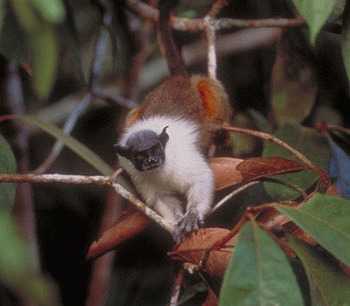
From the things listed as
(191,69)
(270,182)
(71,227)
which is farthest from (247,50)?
(270,182)

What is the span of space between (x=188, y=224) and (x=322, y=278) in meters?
0.83

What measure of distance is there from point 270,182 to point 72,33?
39.6 inches

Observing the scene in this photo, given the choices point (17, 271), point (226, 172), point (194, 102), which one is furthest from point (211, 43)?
point (17, 271)

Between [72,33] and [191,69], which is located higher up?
[72,33]

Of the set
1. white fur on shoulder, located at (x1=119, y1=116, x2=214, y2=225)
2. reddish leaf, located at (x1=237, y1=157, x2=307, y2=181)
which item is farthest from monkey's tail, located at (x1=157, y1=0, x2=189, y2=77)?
reddish leaf, located at (x1=237, y1=157, x2=307, y2=181)

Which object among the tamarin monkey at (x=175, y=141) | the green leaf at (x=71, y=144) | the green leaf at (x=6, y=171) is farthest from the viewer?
the tamarin monkey at (x=175, y=141)

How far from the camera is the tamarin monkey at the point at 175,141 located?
235 centimetres

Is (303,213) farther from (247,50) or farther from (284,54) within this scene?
(247,50)

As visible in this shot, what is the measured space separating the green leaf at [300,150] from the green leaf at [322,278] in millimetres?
655

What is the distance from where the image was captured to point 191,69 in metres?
3.94

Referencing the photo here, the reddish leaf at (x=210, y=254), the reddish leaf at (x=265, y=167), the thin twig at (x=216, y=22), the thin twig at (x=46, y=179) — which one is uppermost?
the thin twig at (x=216, y=22)

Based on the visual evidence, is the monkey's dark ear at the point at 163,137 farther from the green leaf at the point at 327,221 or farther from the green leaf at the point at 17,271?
the green leaf at the point at 17,271

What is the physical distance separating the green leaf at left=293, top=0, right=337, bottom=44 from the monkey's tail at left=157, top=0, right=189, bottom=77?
129 cm

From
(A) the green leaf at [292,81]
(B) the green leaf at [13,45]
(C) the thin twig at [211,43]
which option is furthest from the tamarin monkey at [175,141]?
(B) the green leaf at [13,45]
